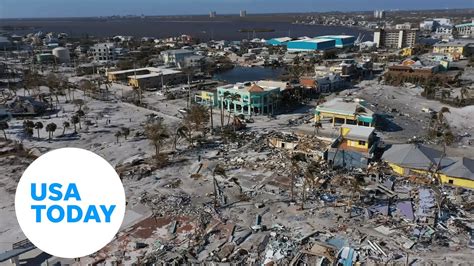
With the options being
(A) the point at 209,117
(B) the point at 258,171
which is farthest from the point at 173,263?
(A) the point at 209,117

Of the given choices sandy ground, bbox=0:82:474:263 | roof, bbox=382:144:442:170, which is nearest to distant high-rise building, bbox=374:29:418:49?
sandy ground, bbox=0:82:474:263

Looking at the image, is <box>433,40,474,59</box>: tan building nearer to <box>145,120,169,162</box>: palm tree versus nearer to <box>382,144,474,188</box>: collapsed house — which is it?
<box>382,144,474,188</box>: collapsed house

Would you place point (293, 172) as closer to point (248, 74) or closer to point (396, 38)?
point (248, 74)

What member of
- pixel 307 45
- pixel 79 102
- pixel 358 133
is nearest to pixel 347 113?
pixel 358 133

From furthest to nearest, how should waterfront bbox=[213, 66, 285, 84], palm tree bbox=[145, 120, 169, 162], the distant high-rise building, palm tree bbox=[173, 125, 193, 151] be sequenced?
the distant high-rise building, waterfront bbox=[213, 66, 285, 84], palm tree bbox=[173, 125, 193, 151], palm tree bbox=[145, 120, 169, 162]

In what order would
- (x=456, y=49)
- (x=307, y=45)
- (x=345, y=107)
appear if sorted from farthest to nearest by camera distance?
1. (x=307, y=45)
2. (x=456, y=49)
3. (x=345, y=107)

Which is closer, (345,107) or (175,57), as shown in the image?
(345,107)
